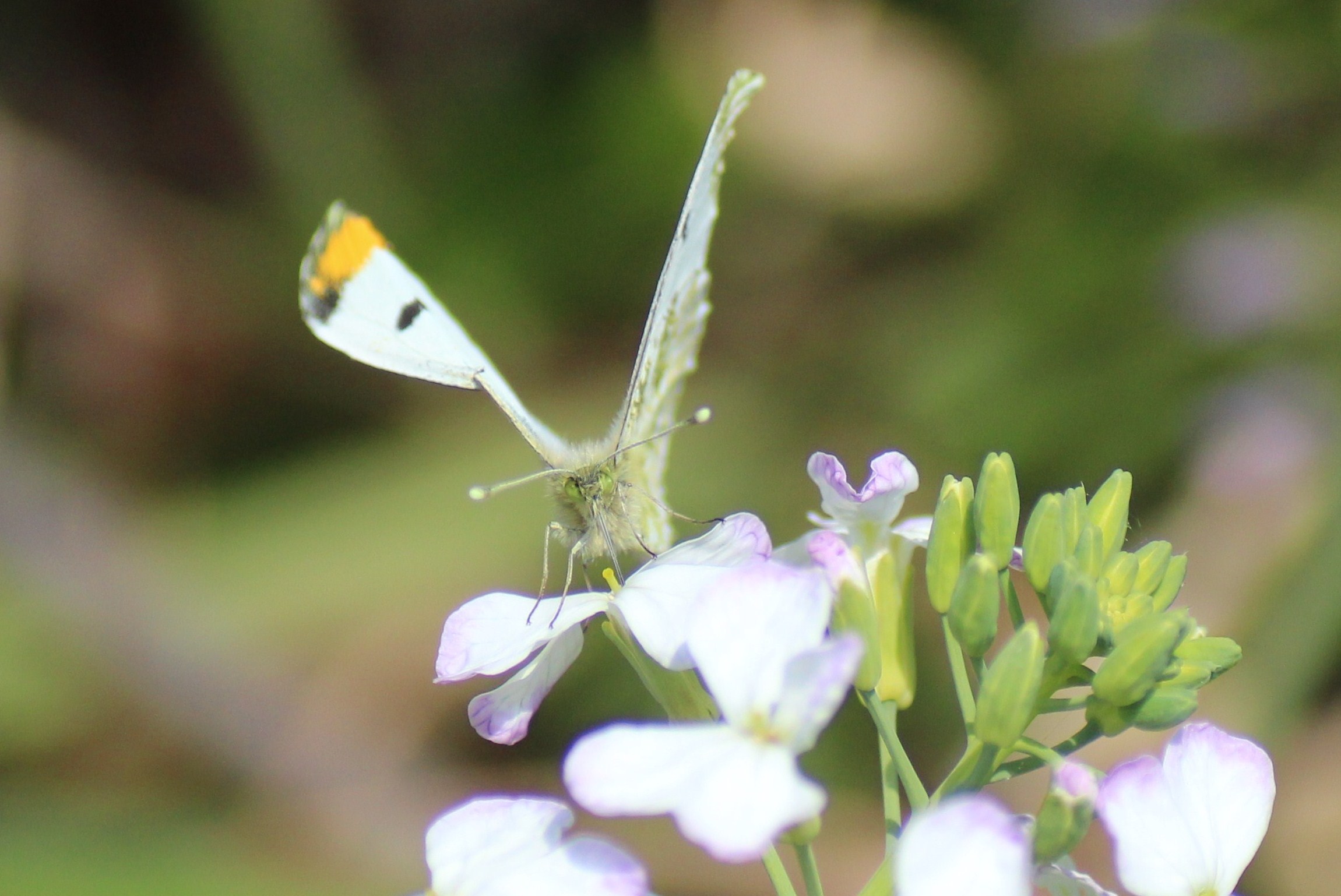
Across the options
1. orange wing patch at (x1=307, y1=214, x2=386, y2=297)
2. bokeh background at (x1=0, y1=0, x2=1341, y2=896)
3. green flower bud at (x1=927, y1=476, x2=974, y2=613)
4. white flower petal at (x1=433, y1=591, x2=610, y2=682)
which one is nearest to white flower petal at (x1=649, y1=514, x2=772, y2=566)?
white flower petal at (x1=433, y1=591, x2=610, y2=682)

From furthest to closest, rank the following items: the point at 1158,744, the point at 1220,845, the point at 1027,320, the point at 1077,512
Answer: the point at 1027,320 → the point at 1158,744 → the point at 1077,512 → the point at 1220,845

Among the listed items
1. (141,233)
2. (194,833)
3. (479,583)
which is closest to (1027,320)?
(479,583)

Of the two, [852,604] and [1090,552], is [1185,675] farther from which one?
[852,604]

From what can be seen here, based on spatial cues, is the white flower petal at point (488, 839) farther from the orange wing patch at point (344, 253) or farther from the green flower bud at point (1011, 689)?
the orange wing patch at point (344, 253)

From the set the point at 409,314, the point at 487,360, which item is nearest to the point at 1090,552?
the point at 487,360

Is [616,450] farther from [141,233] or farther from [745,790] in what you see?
[141,233]
